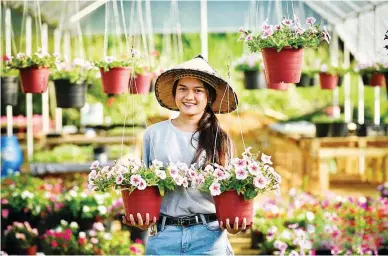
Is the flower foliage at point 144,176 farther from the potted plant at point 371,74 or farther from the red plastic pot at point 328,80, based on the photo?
the red plastic pot at point 328,80

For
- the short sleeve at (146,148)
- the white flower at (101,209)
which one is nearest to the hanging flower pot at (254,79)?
the white flower at (101,209)

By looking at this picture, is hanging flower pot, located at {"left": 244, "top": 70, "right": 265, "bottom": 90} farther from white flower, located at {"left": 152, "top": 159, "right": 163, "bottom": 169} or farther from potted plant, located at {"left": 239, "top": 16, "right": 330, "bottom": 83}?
white flower, located at {"left": 152, "top": 159, "right": 163, "bottom": 169}

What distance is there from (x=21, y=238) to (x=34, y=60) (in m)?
→ 1.58

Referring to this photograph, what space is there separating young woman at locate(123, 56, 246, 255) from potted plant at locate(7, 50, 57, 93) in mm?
1487

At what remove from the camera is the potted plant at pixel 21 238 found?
19.0 feet

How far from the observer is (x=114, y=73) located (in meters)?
4.81

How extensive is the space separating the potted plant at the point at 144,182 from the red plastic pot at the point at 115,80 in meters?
1.74

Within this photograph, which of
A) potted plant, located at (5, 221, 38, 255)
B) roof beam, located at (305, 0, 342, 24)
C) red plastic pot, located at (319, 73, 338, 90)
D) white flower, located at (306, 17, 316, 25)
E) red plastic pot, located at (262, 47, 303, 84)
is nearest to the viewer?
white flower, located at (306, 17, 316, 25)

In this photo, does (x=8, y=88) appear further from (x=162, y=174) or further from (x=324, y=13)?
(x=324, y=13)

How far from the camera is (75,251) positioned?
5414 mm

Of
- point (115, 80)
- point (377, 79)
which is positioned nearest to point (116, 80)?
point (115, 80)

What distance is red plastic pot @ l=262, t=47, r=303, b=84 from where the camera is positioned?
3.69 metres

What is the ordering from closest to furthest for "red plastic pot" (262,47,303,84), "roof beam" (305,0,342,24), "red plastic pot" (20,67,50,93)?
"red plastic pot" (262,47,303,84), "red plastic pot" (20,67,50,93), "roof beam" (305,0,342,24)

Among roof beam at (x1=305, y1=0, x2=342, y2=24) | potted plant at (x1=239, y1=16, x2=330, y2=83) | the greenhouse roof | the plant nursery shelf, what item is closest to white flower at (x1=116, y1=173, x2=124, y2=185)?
potted plant at (x1=239, y1=16, x2=330, y2=83)
